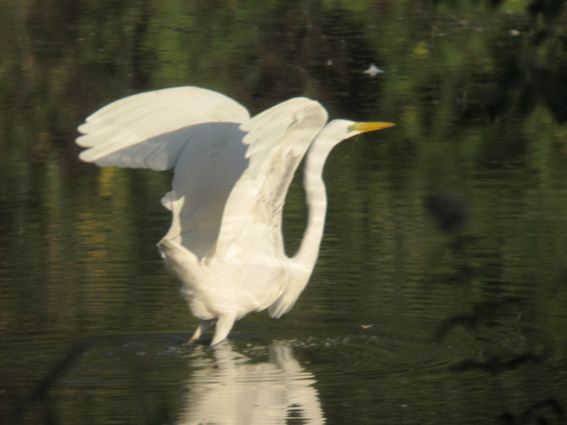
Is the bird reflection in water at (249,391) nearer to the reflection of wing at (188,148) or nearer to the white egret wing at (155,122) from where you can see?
the reflection of wing at (188,148)

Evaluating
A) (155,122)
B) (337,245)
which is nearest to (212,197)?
(155,122)

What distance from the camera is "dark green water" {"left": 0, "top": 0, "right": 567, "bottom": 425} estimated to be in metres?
4.14

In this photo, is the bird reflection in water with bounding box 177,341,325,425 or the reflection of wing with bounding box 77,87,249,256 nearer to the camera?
the bird reflection in water with bounding box 177,341,325,425

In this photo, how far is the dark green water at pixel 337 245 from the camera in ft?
13.6

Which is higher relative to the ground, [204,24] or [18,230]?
[204,24]

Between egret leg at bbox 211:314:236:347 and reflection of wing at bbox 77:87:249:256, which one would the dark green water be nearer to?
egret leg at bbox 211:314:236:347

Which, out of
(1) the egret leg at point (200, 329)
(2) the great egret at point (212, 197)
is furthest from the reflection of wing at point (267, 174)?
(1) the egret leg at point (200, 329)

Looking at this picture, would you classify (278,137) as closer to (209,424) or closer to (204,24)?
(209,424)

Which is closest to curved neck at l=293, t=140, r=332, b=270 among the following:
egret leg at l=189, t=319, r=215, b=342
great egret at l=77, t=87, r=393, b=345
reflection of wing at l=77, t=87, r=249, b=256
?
great egret at l=77, t=87, r=393, b=345

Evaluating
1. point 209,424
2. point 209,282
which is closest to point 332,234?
point 209,282

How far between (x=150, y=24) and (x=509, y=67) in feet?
41.6

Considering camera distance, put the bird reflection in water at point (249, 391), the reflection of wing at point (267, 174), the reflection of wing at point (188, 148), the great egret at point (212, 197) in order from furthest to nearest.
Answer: the reflection of wing at point (188, 148)
the great egret at point (212, 197)
the bird reflection in water at point (249, 391)
the reflection of wing at point (267, 174)

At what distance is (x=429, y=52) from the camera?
42.9 feet

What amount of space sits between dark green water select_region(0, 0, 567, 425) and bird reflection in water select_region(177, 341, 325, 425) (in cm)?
1
